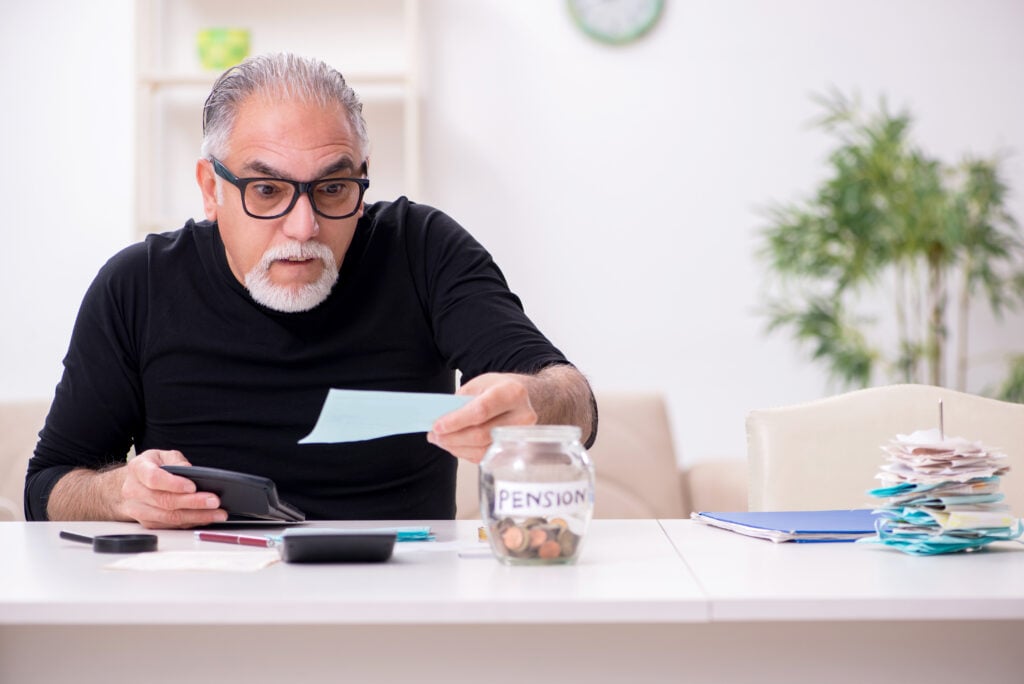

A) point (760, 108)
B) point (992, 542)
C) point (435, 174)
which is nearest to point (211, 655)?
point (992, 542)

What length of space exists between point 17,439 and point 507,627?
1998mm

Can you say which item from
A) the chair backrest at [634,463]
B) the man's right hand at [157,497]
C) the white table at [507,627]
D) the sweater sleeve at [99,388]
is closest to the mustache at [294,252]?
the sweater sleeve at [99,388]

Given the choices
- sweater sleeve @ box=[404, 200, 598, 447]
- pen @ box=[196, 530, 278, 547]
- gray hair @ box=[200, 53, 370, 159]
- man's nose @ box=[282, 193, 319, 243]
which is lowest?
pen @ box=[196, 530, 278, 547]

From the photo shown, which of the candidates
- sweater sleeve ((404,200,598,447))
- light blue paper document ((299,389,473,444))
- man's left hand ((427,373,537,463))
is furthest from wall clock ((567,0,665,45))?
light blue paper document ((299,389,473,444))

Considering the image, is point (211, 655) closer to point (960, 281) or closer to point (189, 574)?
point (189, 574)

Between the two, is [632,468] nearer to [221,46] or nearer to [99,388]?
[99,388]

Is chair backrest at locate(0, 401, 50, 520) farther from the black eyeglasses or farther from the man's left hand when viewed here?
the man's left hand

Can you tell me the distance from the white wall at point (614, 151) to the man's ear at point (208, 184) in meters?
2.07

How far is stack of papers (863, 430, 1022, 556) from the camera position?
1090 millimetres

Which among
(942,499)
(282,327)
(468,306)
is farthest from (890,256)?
(942,499)

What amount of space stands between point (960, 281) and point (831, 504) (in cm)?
232

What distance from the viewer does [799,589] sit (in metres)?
0.86

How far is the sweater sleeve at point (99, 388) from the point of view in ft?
5.46

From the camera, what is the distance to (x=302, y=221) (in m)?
1.58
